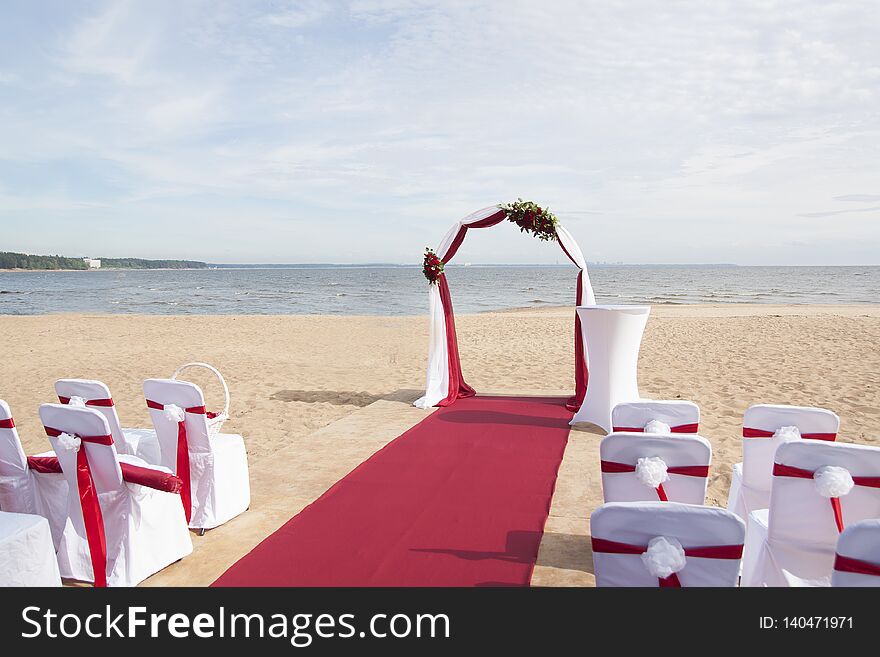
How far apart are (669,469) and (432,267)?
485cm

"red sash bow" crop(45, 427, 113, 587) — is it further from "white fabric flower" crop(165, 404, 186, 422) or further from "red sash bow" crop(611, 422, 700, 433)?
"red sash bow" crop(611, 422, 700, 433)

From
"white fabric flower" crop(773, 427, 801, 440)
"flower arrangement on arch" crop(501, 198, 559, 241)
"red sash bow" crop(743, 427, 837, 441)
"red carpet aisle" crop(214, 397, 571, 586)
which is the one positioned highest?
"flower arrangement on arch" crop(501, 198, 559, 241)

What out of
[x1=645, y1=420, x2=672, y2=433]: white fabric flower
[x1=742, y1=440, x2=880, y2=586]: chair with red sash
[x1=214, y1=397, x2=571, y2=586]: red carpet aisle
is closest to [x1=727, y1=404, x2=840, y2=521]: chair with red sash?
[x1=645, y1=420, x2=672, y2=433]: white fabric flower

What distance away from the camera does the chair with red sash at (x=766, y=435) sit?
317 centimetres

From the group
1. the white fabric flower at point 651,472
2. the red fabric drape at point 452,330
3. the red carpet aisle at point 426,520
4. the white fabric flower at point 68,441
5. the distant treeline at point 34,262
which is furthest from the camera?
the distant treeline at point 34,262

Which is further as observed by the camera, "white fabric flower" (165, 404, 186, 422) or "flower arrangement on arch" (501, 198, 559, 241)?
"flower arrangement on arch" (501, 198, 559, 241)

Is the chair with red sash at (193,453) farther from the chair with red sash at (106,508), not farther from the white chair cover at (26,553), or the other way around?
the white chair cover at (26,553)

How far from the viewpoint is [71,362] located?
37.2 feet

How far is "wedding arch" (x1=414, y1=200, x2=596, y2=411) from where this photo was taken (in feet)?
23.1

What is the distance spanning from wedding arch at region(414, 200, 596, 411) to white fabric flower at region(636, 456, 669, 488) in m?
4.36

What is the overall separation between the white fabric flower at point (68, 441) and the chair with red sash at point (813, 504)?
3.17 metres

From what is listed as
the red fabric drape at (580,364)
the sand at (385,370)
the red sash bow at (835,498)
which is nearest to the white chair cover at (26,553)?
the sand at (385,370)

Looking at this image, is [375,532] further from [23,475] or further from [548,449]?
[548,449]

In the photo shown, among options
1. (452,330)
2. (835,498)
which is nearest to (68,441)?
(835,498)
